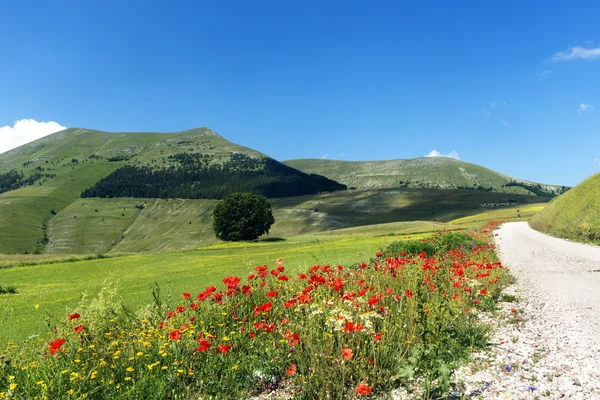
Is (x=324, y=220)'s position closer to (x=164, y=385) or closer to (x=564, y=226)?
(x=564, y=226)

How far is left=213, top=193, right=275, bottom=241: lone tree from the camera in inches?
3493

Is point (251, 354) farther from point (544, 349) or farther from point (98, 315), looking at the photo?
point (544, 349)

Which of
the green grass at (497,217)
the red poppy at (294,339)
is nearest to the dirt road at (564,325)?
the red poppy at (294,339)

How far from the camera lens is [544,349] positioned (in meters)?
6.27

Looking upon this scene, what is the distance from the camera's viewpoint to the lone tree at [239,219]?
88.7 meters

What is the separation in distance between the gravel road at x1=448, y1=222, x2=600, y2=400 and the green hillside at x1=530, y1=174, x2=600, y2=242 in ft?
71.6

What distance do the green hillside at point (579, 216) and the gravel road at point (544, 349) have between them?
21.8 meters

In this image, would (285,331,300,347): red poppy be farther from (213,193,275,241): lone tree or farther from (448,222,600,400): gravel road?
(213,193,275,241): lone tree

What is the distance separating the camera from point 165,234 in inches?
7106

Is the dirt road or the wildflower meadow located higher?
the wildflower meadow

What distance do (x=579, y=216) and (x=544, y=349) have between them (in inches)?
1412

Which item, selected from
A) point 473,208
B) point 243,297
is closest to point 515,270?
point 243,297

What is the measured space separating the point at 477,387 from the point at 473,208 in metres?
166

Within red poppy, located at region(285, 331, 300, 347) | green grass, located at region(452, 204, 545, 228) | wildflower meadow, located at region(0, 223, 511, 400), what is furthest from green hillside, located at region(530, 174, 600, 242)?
red poppy, located at region(285, 331, 300, 347)
